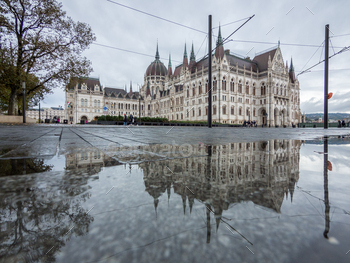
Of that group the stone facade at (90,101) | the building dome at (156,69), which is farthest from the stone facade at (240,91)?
the building dome at (156,69)

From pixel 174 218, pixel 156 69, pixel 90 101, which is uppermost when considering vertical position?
pixel 156 69

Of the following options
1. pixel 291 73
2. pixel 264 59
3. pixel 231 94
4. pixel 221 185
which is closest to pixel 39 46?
pixel 221 185

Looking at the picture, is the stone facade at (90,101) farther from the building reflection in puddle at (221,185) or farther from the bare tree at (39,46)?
the building reflection in puddle at (221,185)

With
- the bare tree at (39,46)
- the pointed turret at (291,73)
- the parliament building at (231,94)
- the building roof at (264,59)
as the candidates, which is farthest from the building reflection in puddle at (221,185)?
the pointed turret at (291,73)

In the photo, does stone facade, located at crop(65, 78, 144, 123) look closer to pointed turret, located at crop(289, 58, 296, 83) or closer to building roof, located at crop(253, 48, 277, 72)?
building roof, located at crop(253, 48, 277, 72)

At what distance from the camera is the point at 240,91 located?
48.4 meters

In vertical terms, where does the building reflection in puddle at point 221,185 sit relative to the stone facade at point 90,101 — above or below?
below

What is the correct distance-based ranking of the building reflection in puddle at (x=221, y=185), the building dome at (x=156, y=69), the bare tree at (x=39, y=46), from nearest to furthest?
the building reflection in puddle at (x=221, y=185) < the bare tree at (x=39, y=46) < the building dome at (x=156, y=69)

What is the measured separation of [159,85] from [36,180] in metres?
80.3

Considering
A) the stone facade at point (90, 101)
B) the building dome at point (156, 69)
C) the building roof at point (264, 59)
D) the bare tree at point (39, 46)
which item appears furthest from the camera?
the building dome at point (156, 69)

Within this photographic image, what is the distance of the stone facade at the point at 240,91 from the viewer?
147ft

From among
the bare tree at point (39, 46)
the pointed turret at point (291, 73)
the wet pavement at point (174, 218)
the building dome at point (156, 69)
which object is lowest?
the wet pavement at point (174, 218)

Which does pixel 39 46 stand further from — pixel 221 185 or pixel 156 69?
pixel 156 69

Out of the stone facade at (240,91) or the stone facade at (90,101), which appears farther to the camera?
the stone facade at (90,101)
